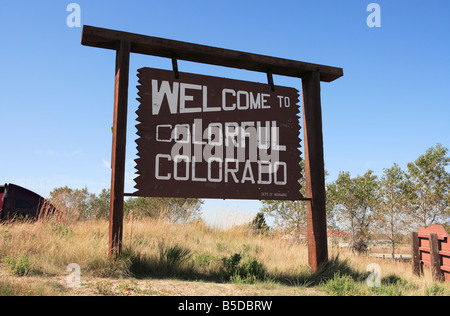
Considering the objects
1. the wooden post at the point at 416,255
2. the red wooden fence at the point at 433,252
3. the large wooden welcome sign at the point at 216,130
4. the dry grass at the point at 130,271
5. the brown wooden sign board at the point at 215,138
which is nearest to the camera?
the dry grass at the point at 130,271

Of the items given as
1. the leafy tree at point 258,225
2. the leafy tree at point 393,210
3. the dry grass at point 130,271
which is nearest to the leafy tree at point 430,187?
the leafy tree at point 393,210

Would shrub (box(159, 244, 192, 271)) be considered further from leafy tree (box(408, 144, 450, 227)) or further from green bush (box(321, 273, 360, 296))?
leafy tree (box(408, 144, 450, 227))

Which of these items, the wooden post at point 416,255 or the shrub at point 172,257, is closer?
the shrub at point 172,257

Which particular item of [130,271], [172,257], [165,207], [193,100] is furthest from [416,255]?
[165,207]

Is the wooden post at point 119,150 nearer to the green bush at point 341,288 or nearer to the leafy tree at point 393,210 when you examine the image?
the green bush at point 341,288

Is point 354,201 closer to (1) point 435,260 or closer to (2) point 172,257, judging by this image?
(1) point 435,260

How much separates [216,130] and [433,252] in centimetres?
611

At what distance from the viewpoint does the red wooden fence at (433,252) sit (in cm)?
856

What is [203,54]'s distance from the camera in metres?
7.27

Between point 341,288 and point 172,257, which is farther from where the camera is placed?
point 172,257

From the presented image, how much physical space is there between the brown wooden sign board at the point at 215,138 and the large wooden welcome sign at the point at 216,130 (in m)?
0.02

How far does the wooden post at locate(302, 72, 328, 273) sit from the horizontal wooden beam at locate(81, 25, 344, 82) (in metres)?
0.37

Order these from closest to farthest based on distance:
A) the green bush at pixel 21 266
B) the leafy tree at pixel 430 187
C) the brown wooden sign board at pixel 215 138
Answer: the green bush at pixel 21 266, the brown wooden sign board at pixel 215 138, the leafy tree at pixel 430 187
